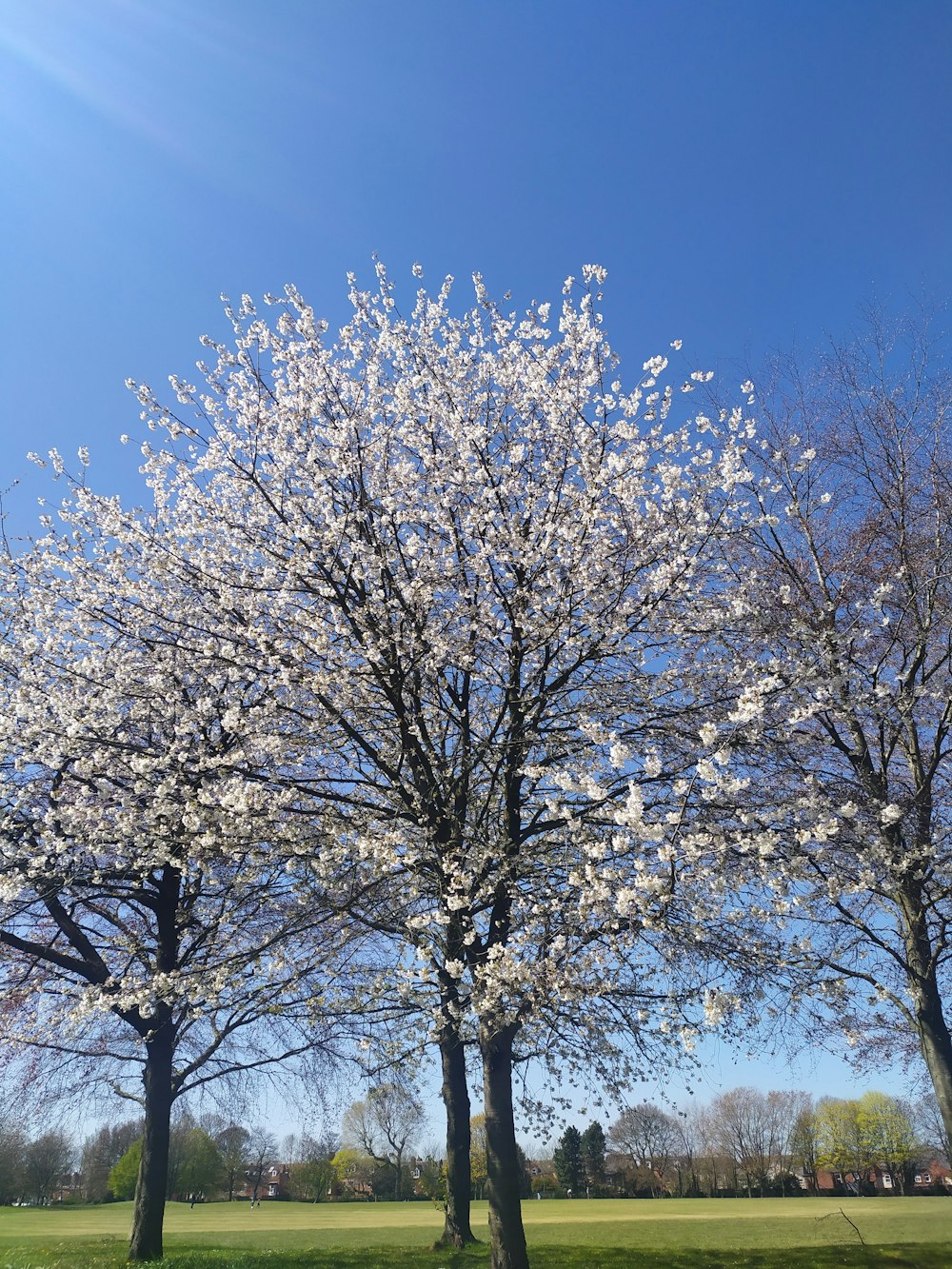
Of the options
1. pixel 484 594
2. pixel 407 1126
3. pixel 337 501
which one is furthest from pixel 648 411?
pixel 407 1126

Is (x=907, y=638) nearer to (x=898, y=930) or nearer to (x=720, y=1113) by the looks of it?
(x=898, y=930)

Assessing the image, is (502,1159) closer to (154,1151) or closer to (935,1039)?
(935,1039)

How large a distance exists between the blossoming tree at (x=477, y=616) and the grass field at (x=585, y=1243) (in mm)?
5391

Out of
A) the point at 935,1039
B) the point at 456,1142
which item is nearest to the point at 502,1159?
the point at 935,1039

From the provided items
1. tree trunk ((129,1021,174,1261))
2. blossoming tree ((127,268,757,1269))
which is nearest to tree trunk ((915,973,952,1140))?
blossoming tree ((127,268,757,1269))

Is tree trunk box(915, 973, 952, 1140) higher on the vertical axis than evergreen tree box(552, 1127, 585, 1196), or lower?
higher

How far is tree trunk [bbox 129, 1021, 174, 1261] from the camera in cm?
1365

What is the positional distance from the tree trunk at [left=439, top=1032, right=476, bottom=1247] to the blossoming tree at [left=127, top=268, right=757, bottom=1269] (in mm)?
6205

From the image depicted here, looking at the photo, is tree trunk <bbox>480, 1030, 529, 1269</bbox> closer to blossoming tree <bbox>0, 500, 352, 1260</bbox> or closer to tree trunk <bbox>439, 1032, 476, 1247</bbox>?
blossoming tree <bbox>0, 500, 352, 1260</bbox>

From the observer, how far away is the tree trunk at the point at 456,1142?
16.6 metres

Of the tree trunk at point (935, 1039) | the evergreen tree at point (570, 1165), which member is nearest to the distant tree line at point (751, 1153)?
the evergreen tree at point (570, 1165)

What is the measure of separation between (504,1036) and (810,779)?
197 inches

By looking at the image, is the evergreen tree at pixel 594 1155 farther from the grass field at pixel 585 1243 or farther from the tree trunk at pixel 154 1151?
the tree trunk at pixel 154 1151

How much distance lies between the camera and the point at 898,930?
11.5 metres
